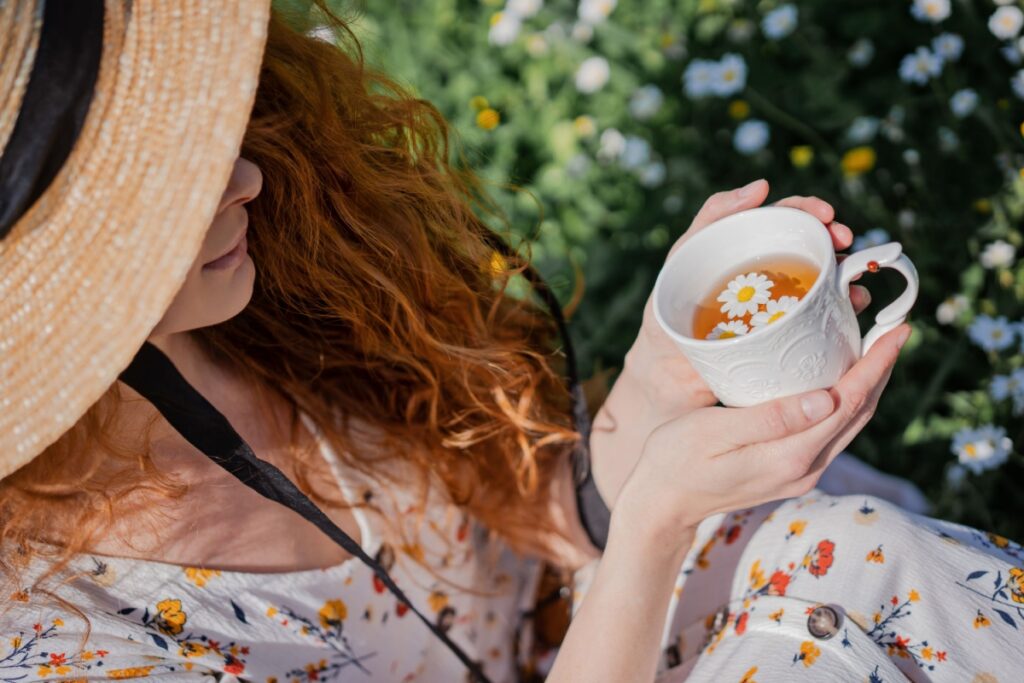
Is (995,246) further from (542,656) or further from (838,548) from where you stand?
(542,656)

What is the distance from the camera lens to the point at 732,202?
3.25ft

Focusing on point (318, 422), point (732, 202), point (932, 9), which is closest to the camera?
point (732, 202)

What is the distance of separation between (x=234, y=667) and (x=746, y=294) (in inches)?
28.1

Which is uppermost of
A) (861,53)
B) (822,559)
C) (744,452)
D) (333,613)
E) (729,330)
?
(729,330)

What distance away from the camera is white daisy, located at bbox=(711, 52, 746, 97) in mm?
2016

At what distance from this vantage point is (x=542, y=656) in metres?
1.52

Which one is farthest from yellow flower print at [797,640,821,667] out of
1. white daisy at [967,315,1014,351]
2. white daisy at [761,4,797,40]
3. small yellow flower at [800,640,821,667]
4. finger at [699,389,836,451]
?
white daisy at [761,4,797,40]

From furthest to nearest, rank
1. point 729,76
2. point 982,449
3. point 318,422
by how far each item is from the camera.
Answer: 1. point 729,76
2. point 982,449
3. point 318,422

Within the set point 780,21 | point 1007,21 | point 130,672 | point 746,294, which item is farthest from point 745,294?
point 780,21

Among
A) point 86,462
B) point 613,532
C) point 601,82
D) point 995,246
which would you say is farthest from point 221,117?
point 601,82

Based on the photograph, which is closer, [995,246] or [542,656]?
[542,656]

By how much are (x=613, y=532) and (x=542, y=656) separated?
22.0 inches

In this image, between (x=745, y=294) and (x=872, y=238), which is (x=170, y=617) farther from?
(x=872, y=238)

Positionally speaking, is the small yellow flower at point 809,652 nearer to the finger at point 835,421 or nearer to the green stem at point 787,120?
the finger at point 835,421
